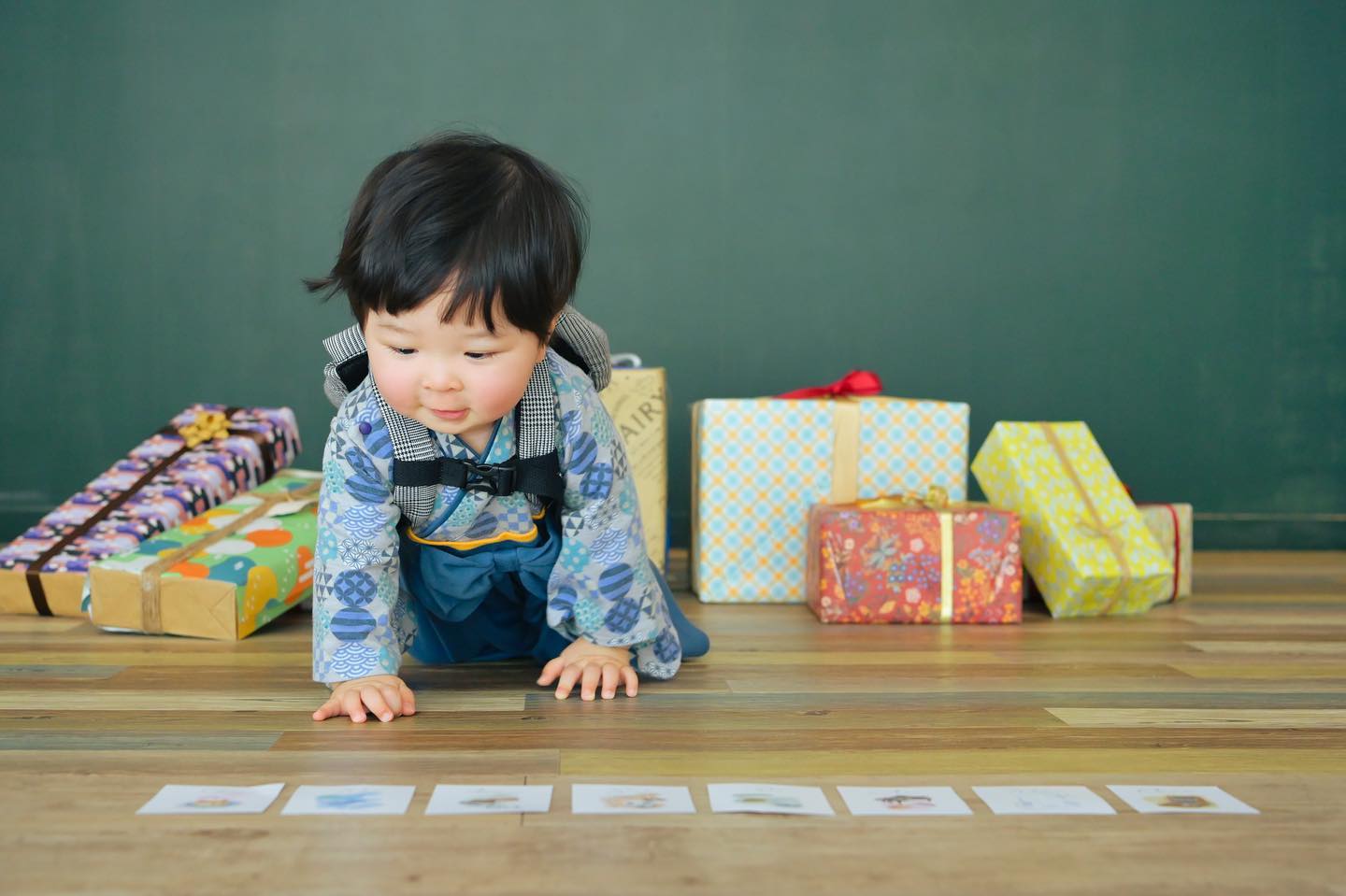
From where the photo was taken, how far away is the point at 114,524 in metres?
2.19

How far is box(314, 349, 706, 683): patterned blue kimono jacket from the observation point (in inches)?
54.0

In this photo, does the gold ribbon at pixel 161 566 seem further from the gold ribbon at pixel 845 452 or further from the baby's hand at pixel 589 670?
the gold ribbon at pixel 845 452

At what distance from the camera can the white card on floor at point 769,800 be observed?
1019mm

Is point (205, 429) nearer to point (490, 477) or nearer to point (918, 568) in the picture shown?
point (490, 477)

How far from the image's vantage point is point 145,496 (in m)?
2.28

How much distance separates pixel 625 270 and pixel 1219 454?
1688 millimetres

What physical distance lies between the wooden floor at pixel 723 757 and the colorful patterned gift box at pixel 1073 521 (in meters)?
0.17

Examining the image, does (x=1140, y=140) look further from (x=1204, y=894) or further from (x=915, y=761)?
(x=1204, y=894)

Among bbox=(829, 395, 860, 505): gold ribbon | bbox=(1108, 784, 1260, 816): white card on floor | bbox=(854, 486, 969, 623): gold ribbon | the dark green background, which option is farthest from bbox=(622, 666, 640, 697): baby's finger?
the dark green background

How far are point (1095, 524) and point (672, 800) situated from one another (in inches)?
59.0

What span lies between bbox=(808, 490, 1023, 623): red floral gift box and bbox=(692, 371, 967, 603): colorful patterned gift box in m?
0.21

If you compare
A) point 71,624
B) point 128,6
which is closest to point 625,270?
point 128,6

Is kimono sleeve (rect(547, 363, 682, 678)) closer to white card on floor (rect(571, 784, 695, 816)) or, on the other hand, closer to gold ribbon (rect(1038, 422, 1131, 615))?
white card on floor (rect(571, 784, 695, 816))

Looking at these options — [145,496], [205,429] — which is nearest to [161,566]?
[145,496]
